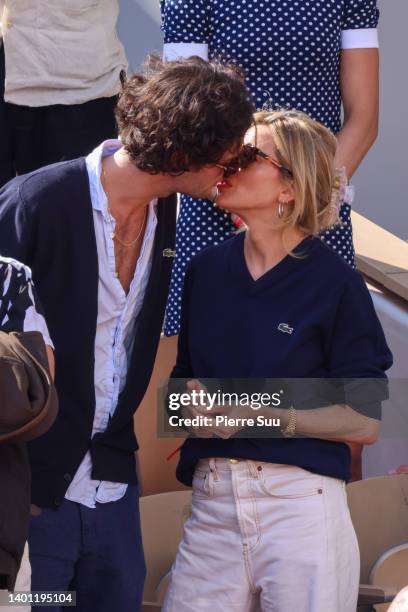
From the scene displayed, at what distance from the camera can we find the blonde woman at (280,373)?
2312 millimetres

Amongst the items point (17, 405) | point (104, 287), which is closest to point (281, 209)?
point (104, 287)

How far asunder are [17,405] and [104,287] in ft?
2.36

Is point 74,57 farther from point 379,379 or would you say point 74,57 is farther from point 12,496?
point 12,496

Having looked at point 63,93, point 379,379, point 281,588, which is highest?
point 63,93

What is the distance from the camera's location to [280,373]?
2.37 meters

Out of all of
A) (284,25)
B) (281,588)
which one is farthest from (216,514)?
(284,25)

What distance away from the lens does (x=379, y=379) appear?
238 cm

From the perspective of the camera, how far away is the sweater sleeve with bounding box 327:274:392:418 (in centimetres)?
236

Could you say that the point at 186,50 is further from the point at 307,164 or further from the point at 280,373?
the point at 280,373

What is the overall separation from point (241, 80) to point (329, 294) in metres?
0.50

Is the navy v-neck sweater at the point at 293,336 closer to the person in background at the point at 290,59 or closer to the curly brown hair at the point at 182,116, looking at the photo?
the curly brown hair at the point at 182,116

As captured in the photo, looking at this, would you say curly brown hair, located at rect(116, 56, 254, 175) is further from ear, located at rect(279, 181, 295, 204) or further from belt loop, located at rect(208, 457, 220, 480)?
belt loop, located at rect(208, 457, 220, 480)

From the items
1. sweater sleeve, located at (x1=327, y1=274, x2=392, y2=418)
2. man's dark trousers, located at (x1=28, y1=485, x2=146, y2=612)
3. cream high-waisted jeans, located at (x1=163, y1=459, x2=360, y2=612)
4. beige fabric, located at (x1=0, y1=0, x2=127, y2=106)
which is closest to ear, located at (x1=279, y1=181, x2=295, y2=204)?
sweater sleeve, located at (x1=327, y1=274, x2=392, y2=418)

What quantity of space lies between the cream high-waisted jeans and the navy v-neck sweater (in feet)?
0.14
